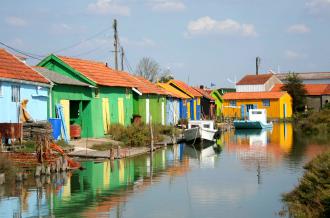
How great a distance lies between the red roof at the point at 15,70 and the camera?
28.2 metres

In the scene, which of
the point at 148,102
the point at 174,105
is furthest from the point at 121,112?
the point at 174,105

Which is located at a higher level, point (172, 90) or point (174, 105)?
point (172, 90)

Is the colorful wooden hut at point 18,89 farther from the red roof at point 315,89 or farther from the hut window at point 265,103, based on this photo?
the red roof at point 315,89

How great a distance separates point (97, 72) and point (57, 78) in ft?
21.7

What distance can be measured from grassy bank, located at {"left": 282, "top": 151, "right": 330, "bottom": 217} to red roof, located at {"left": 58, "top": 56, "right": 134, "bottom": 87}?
2201 cm

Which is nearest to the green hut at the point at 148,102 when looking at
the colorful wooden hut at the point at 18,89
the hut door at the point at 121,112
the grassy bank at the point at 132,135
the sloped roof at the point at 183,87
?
the hut door at the point at 121,112

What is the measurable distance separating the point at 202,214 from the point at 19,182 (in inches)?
300

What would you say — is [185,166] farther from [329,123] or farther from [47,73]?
[329,123]

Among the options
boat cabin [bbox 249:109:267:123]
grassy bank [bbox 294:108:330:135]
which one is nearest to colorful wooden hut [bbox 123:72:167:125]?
grassy bank [bbox 294:108:330:135]

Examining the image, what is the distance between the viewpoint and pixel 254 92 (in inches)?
3393

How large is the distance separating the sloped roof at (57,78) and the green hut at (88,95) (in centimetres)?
32

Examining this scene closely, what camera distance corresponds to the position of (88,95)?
37.3m

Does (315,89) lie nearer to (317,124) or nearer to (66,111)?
(317,124)

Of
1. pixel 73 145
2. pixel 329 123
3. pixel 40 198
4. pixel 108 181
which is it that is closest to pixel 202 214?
pixel 40 198
